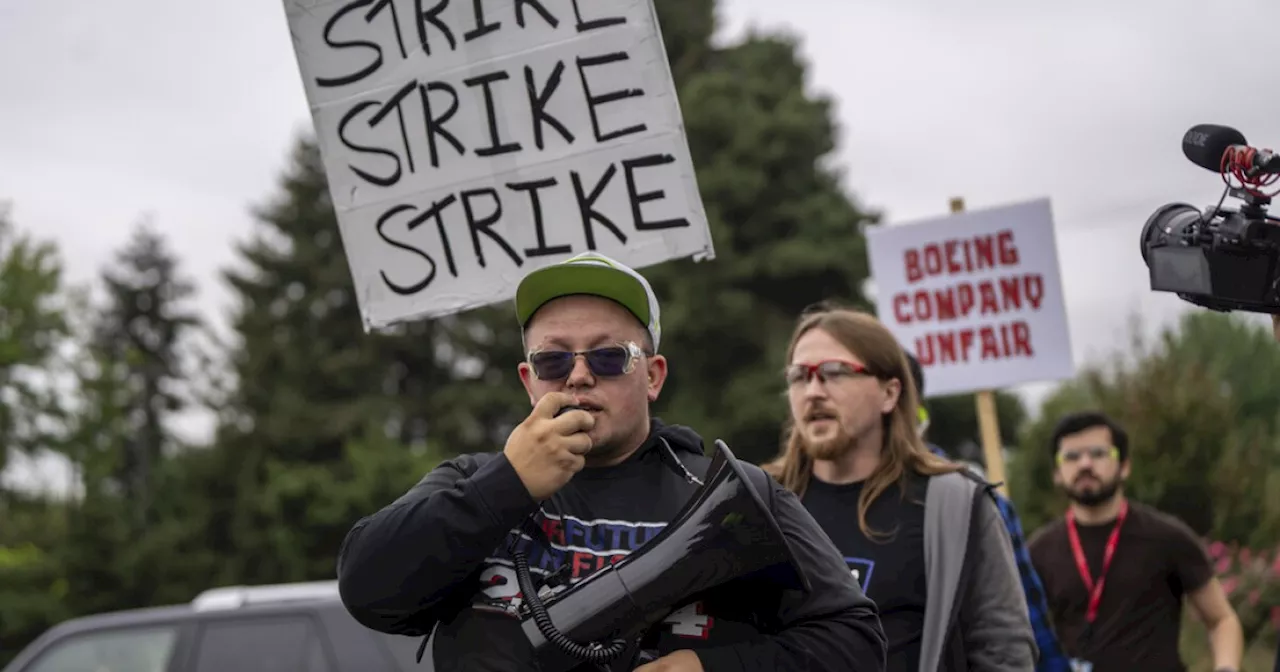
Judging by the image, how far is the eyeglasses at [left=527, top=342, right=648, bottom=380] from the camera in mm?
2195

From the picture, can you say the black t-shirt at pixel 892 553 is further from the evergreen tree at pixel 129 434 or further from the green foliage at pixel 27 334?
the green foliage at pixel 27 334

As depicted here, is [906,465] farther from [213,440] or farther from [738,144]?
[213,440]

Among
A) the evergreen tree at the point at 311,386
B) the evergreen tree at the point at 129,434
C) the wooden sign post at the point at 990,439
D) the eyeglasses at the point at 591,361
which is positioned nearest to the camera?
the eyeglasses at the point at 591,361

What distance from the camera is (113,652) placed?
6797 mm

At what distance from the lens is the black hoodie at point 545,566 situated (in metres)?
2.02

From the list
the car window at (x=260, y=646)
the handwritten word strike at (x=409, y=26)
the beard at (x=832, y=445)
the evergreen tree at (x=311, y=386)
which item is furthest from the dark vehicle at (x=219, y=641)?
the evergreen tree at (x=311, y=386)

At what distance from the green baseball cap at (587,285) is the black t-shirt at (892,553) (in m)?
1.17

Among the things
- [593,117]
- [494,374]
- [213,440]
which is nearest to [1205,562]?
[593,117]

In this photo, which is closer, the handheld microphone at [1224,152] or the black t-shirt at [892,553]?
the handheld microphone at [1224,152]

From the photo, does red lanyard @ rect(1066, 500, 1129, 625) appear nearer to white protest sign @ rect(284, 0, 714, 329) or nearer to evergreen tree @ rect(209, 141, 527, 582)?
white protest sign @ rect(284, 0, 714, 329)

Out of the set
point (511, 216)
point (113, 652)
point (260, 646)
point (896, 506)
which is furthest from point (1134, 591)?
point (113, 652)

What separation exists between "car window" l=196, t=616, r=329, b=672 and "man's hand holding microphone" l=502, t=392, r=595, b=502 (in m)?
4.77

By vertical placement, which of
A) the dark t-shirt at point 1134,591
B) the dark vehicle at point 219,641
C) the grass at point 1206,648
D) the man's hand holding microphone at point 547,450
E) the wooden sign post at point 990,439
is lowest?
the grass at point 1206,648

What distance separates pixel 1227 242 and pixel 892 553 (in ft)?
4.13
